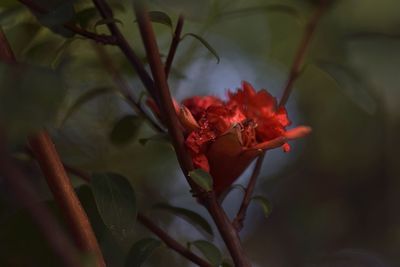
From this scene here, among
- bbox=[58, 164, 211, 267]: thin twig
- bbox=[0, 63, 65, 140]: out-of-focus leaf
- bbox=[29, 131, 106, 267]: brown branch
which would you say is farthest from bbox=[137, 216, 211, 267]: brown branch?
bbox=[0, 63, 65, 140]: out-of-focus leaf

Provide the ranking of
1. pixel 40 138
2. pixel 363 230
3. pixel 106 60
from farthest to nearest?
pixel 363 230 < pixel 106 60 < pixel 40 138

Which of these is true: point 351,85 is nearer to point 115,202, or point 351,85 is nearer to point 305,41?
point 305,41

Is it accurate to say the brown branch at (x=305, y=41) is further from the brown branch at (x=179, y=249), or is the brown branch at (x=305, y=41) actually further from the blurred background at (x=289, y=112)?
the brown branch at (x=179, y=249)

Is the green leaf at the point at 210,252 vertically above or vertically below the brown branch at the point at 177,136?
below

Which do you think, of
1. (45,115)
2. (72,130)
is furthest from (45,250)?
(72,130)

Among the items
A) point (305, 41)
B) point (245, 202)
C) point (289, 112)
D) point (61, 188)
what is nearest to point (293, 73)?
point (305, 41)

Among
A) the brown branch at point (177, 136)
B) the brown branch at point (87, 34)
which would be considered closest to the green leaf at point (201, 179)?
the brown branch at point (177, 136)

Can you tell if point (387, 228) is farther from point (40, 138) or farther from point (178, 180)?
point (40, 138)

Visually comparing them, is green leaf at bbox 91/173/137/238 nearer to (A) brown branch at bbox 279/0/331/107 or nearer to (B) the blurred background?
(B) the blurred background
